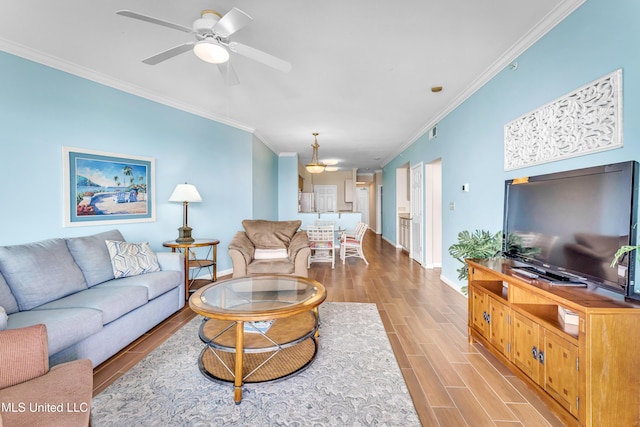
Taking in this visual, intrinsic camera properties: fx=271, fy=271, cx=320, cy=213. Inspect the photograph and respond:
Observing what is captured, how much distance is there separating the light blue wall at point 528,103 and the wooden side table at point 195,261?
132 inches

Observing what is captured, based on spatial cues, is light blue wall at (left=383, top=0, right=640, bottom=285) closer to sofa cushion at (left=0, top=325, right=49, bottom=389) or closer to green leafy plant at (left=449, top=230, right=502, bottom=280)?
green leafy plant at (left=449, top=230, right=502, bottom=280)

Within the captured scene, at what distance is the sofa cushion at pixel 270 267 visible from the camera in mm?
3439

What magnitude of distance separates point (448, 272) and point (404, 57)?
301 cm

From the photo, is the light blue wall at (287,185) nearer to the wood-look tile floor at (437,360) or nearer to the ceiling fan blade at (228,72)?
the wood-look tile floor at (437,360)

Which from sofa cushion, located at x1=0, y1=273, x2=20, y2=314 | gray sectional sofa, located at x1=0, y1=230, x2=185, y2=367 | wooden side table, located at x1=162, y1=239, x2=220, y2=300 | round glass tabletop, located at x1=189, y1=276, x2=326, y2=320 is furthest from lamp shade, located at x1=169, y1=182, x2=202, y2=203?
sofa cushion, located at x1=0, y1=273, x2=20, y2=314

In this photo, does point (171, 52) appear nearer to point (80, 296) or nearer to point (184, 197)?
point (184, 197)

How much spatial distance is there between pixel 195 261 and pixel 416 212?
4239mm

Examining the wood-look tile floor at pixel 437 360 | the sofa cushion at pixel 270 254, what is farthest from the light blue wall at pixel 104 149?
the wood-look tile floor at pixel 437 360

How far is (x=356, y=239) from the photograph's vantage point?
18.4ft

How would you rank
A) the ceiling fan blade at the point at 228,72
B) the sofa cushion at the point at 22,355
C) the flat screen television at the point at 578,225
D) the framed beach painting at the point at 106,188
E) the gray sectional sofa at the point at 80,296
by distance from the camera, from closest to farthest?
the sofa cushion at the point at 22,355
the flat screen television at the point at 578,225
the gray sectional sofa at the point at 80,296
the ceiling fan blade at the point at 228,72
the framed beach painting at the point at 106,188

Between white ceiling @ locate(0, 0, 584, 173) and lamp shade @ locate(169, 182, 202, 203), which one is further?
lamp shade @ locate(169, 182, 202, 203)

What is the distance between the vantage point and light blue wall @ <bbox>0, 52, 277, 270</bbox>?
2.51 meters

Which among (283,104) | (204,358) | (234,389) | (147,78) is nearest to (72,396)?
(234,389)

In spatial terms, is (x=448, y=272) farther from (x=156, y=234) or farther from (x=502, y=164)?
(x=156, y=234)
